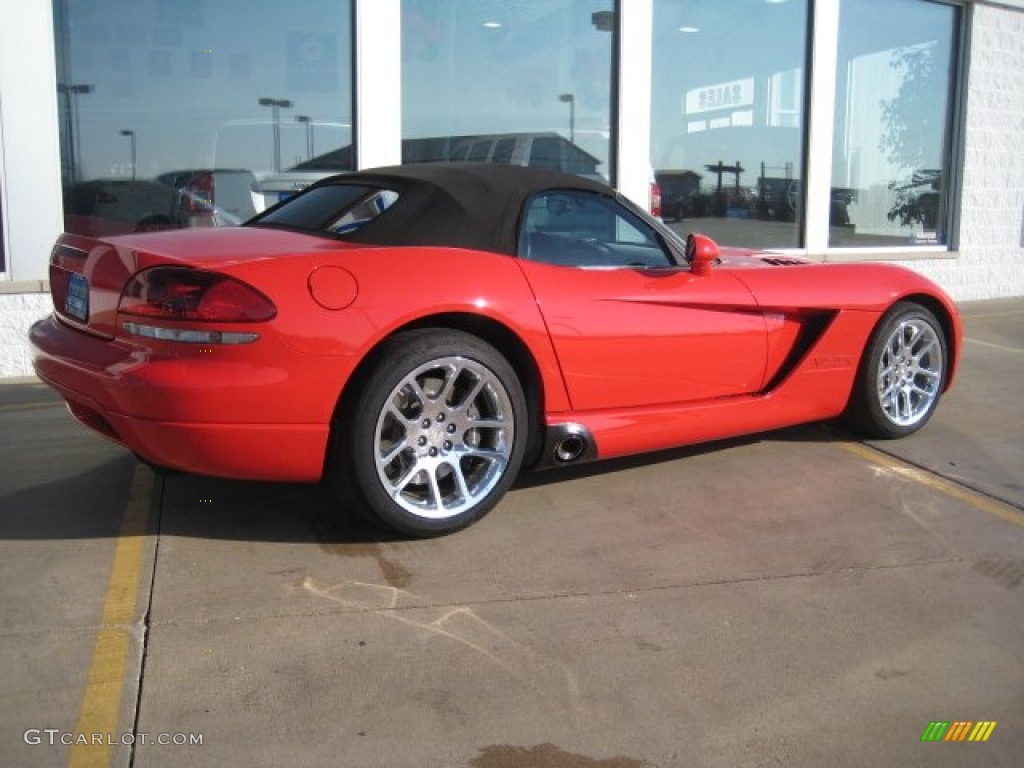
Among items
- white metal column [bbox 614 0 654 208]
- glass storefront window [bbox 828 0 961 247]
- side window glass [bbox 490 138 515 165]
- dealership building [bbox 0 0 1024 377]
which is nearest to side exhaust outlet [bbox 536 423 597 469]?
dealership building [bbox 0 0 1024 377]

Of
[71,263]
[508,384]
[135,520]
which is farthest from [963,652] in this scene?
[71,263]

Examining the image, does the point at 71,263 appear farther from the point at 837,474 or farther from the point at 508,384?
the point at 837,474

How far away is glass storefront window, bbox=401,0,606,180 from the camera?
8.84 metres

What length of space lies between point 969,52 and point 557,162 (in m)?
5.54

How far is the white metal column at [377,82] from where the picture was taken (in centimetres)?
834

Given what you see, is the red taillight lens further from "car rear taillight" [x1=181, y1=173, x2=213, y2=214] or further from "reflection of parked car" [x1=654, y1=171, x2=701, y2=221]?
"reflection of parked car" [x1=654, y1=171, x2=701, y2=221]

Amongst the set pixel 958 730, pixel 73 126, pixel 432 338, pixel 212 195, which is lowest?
pixel 958 730

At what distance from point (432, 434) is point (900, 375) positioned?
2.79 meters

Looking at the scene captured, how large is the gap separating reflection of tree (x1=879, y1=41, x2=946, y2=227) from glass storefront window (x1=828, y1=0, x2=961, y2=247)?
0.01 m

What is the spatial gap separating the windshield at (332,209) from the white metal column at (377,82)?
3.88m

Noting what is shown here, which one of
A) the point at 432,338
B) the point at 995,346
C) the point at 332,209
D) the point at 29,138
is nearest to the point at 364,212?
the point at 332,209

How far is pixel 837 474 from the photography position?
4.85m
